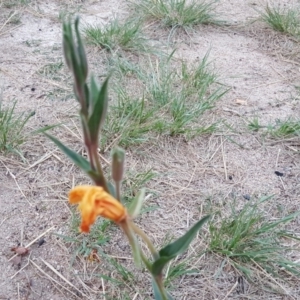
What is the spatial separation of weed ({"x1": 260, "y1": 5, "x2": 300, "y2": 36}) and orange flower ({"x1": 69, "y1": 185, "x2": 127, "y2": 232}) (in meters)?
1.91

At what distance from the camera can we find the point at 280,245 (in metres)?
1.29

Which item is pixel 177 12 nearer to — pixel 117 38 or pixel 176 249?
pixel 117 38

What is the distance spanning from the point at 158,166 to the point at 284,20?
112 centimetres

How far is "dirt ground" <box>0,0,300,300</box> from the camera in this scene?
122 cm

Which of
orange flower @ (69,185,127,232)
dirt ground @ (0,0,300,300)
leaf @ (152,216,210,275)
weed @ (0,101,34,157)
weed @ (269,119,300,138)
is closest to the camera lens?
orange flower @ (69,185,127,232)

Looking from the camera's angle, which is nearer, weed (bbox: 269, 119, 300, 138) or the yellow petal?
the yellow petal

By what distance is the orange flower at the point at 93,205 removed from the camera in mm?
512

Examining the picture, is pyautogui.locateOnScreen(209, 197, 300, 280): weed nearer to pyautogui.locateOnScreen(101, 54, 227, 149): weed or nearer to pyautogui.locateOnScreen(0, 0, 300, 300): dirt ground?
pyautogui.locateOnScreen(0, 0, 300, 300): dirt ground

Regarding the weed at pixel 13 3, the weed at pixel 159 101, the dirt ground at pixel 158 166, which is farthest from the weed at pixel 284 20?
the weed at pixel 13 3

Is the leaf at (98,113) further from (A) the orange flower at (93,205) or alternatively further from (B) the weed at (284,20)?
(B) the weed at (284,20)

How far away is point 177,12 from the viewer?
7.55 ft

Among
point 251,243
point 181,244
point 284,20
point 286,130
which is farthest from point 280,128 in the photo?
point 181,244

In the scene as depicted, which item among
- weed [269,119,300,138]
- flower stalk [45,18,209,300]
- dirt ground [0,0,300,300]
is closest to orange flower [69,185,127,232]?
flower stalk [45,18,209,300]

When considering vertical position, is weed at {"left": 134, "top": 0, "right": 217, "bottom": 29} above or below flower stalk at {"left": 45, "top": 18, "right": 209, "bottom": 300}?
below
